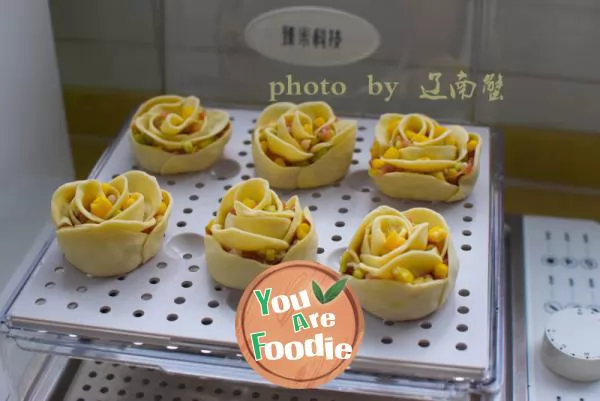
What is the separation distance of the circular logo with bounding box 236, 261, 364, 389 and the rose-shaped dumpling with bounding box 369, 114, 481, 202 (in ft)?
0.53

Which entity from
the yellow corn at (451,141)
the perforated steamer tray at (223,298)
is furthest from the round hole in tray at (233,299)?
the yellow corn at (451,141)

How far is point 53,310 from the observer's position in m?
0.66

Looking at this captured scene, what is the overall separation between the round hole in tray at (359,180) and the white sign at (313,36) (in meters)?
0.15

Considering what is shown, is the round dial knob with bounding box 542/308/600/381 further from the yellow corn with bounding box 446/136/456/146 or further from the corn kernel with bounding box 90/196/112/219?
the corn kernel with bounding box 90/196/112/219

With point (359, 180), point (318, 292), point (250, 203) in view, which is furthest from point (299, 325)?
point (359, 180)

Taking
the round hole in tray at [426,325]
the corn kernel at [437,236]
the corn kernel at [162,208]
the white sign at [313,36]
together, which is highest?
the white sign at [313,36]

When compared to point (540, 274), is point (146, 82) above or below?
above

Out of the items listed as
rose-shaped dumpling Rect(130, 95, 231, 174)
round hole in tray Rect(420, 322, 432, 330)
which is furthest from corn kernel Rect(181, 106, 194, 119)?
round hole in tray Rect(420, 322, 432, 330)

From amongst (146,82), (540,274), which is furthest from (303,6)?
(540,274)

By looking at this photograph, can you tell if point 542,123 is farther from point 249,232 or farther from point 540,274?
point 249,232

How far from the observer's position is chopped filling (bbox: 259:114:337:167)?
77 cm

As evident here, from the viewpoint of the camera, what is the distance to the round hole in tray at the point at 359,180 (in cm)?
80

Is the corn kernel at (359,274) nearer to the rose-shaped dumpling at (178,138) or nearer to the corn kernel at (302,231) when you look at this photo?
the corn kernel at (302,231)

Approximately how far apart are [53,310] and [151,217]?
0.11m
